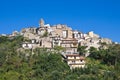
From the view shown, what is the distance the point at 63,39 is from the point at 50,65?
42.3 ft

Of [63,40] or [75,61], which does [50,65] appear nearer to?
[75,61]

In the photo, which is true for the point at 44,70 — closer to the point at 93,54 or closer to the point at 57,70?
the point at 57,70

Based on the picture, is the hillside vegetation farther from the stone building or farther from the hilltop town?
the hilltop town

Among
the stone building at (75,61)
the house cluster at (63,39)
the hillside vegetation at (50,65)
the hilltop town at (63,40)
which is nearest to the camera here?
the hillside vegetation at (50,65)

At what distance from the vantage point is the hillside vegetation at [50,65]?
46656 mm

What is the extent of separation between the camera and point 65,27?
67812mm

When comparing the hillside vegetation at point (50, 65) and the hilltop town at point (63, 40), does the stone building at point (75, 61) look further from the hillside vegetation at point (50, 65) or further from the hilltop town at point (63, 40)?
the hillside vegetation at point (50, 65)

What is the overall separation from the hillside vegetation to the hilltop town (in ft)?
4.24

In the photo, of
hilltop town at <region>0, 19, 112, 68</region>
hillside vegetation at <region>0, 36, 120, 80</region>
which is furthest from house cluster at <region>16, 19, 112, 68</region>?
hillside vegetation at <region>0, 36, 120, 80</region>

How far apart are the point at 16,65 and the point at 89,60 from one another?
9909 millimetres

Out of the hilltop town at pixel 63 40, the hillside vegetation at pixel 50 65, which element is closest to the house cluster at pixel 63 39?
the hilltop town at pixel 63 40

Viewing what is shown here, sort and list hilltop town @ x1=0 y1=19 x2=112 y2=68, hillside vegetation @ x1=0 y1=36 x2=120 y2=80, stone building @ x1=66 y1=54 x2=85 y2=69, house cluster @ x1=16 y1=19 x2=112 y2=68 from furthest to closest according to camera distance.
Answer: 1. hilltop town @ x1=0 y1=19 x2=112 y2=68
2. house cluster @ x1=16 y1=19 x2=112 y2=68
3. stone building @ x1=66 y1=54 x2=85 y2=69
4. hillside vegetation @ x1=0 y1=36 x2=120 y2=80

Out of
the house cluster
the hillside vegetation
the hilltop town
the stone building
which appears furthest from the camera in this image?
the hilltop town

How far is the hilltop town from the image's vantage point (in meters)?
53.5
